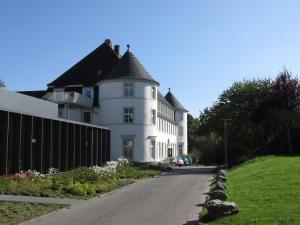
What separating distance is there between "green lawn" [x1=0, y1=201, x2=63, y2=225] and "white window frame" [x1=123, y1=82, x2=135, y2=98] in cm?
4134

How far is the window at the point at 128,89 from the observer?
57750mm

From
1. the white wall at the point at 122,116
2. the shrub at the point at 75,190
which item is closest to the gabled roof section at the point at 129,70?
the white wall at the point at 122,116

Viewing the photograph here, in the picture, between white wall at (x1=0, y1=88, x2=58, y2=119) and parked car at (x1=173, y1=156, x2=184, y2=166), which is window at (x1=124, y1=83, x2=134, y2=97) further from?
white wall at (x1=0, y1=88, x2=58, y2=119)

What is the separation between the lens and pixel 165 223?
43.1 ft

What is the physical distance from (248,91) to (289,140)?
16.5 meters

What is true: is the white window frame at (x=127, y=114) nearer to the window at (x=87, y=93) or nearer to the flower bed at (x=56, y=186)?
the window at (x=87, y=93)

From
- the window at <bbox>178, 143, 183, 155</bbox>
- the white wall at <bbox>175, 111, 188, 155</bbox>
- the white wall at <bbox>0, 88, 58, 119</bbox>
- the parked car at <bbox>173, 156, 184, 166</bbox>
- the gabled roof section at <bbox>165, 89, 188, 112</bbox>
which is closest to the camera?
the white wall at <bbox>0, 88, 58, 119</bbox>

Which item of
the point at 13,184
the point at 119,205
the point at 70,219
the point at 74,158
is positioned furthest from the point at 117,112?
the point at 70,219

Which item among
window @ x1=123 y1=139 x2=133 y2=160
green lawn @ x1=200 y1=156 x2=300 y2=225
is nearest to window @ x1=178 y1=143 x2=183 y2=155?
window @ x1=123 y1=139 x2=133 y2=160

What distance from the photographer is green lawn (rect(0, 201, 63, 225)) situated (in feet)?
44.4

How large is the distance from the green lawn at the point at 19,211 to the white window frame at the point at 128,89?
41337 mm

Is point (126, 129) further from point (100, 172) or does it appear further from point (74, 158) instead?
point (100, 172)

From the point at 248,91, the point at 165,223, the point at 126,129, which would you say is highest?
the point at 248,91

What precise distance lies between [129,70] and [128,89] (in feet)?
7.14
